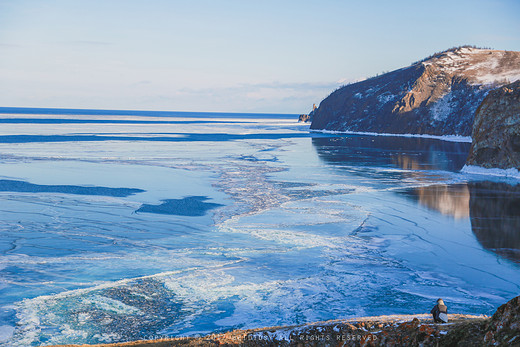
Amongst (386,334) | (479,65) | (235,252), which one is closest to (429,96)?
(479,65)

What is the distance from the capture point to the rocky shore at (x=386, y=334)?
7.47 m

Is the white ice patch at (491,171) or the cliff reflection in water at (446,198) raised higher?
the white ice patch at (491,171)

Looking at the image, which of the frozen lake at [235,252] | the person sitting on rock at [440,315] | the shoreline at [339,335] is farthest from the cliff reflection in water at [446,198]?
the shoreline at [339,335]

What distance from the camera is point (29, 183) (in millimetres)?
32500

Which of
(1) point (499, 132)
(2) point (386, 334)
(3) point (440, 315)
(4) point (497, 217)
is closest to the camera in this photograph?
(2) point (386, 334)

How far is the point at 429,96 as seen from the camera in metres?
126

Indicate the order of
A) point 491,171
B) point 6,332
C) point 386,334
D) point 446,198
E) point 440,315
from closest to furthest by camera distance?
1. point 386,334
2. point 440,315
3. point 6,332
4. point 446,198
5. point 491,171

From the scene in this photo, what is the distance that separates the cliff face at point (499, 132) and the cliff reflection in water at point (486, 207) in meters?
6.73

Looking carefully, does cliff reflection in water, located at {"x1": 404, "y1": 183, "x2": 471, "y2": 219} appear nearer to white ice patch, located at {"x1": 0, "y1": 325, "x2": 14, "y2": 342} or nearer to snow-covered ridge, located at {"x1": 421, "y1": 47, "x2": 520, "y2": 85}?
white ice patch, located at {"x1": 0, "y1": 325, "x2": 14, "y2": 342}

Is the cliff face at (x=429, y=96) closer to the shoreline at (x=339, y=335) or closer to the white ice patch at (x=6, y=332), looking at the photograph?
the shoreline at (x=339, y=335)

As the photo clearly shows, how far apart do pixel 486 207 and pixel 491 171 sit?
17214 millimetres

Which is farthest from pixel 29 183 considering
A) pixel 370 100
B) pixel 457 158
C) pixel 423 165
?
pixel 370 100

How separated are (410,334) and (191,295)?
6.56 m

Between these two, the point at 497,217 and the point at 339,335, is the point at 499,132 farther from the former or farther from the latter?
the point at 339,335
